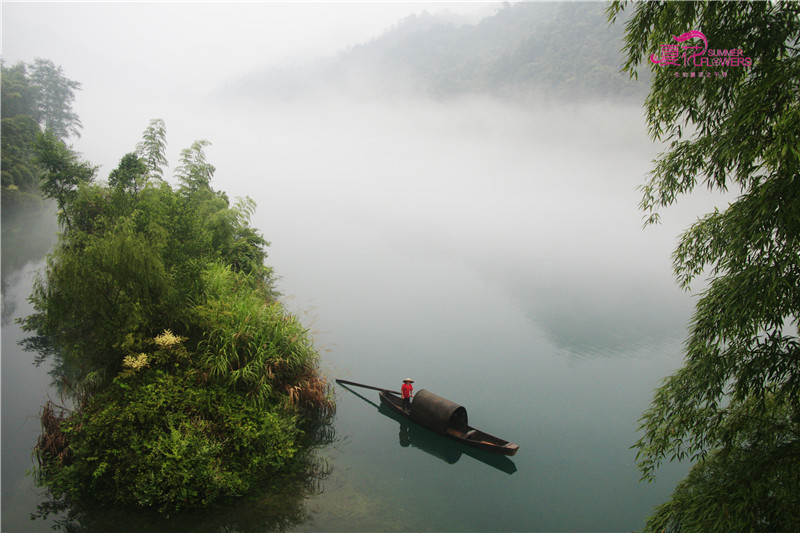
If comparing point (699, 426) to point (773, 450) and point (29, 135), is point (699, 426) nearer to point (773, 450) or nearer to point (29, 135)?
point (773, 450)

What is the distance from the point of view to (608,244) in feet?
112

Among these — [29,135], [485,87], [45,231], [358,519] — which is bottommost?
[358,519]

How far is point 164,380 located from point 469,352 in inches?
331

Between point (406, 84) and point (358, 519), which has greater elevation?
point (406, 84)

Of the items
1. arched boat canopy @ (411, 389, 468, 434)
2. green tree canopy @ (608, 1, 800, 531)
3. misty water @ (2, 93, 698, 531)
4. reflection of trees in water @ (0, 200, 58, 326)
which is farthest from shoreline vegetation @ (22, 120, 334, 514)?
reflection of trees in water @ (0, 200, 58, 326)

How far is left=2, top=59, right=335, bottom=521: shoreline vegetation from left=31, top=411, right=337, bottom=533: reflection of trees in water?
0.04m

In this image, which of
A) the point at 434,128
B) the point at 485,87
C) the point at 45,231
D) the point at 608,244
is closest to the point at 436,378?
the point at 45,231

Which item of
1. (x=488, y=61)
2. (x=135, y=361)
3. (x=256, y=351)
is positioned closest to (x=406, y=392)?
(x=256, y=351)

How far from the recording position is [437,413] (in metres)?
7.58

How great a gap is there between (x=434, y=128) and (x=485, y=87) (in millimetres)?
22373

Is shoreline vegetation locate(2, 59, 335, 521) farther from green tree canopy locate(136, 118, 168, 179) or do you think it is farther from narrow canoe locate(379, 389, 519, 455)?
green tree canopy locate(136, 118, 168, 179)

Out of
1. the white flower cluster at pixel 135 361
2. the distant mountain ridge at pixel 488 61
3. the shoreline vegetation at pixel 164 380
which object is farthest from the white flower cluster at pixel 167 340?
the distant mountain ridge at pixel 488 61

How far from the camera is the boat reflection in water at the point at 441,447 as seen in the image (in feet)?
24.5

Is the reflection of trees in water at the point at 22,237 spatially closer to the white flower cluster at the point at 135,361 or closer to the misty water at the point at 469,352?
the misty water at the point at 469,352
